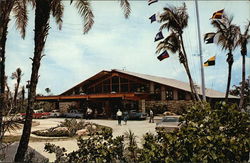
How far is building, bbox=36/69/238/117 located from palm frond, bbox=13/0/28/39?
56.6 feet

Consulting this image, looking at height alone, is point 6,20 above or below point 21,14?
below

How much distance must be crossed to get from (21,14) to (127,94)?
17.9m

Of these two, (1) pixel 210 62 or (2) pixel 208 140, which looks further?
(1) pixel 210 62

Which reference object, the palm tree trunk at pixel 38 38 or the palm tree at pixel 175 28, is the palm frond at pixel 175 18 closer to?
the palm tree at pixel 175 28

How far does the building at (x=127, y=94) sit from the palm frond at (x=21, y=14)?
17254 millimetres

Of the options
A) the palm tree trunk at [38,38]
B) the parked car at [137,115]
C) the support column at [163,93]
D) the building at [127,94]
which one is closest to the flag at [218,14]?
the palm tree trunk at [38,38]

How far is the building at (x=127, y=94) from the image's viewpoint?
29.3 meters

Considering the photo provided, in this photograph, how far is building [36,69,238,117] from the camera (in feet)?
96.2

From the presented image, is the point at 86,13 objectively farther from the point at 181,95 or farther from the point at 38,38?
the point at 181,95

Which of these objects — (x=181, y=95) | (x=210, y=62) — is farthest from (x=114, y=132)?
(x=181, y=95)

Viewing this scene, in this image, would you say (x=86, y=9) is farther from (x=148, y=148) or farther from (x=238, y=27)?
(x=238, y=27)

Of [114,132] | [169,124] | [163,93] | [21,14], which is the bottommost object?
[114,132]

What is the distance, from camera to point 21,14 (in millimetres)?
10375

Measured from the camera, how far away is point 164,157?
429 centimetres
